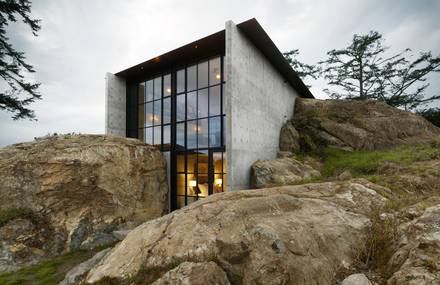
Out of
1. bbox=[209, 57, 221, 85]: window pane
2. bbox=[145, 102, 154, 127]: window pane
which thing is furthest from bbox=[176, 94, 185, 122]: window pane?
bbox=[145, 102, 154, 127]: window pane

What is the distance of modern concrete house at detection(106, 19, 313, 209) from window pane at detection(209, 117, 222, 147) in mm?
60

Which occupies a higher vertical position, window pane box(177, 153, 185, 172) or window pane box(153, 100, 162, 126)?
window pane box(153, 100, 162, 126)

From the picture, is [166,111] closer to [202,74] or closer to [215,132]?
[202,74]

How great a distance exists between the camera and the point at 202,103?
13.2 m

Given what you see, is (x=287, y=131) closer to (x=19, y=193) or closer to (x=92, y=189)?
(x=92, y=189)

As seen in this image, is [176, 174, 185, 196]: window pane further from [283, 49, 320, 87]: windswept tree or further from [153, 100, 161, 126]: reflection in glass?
[283, 49, 320, 87]: windswept tree

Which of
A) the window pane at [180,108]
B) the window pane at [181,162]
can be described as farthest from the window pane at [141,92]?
the window pane at [181,162]

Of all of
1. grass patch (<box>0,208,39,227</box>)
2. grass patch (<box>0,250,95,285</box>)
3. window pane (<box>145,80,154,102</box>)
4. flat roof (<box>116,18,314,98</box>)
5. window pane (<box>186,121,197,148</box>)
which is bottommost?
grass patch (<box>0,250,95,285</box>)

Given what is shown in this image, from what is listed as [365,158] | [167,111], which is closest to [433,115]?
[365,158]

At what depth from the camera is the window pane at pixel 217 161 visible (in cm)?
1175

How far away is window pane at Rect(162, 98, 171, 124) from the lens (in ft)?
49.2

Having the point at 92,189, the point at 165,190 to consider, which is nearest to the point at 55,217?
the point at 92,189

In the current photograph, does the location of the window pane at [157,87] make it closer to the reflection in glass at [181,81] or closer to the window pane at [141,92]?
the window pane at [141,92]

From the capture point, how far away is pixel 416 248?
3025mm
